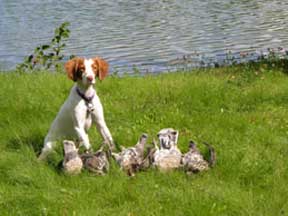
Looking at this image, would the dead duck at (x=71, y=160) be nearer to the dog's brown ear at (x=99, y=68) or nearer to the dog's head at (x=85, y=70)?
the dog's head at (x=85, y=70)

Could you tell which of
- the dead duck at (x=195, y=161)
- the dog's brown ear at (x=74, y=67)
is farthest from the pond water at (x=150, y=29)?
the dead duck at (x=195, y=161)

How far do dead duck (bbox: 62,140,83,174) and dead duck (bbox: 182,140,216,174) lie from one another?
988 mm

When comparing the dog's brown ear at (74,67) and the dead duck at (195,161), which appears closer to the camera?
the dead duck at (195,161)

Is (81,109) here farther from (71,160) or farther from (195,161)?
(195,161)

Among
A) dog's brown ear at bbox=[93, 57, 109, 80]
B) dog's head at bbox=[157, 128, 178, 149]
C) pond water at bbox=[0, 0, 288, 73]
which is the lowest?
pond water at bbox=[0, 0, 288, 73]

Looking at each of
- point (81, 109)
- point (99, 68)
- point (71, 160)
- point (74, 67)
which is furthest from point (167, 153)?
point (74, 67)

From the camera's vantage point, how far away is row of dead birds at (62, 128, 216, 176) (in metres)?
5.55

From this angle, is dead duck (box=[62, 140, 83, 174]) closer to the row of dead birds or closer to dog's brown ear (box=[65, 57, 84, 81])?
the row of dead birds

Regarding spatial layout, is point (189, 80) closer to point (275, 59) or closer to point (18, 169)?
Answer: point (275, 59)

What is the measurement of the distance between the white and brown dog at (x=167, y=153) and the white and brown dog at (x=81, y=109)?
613mm

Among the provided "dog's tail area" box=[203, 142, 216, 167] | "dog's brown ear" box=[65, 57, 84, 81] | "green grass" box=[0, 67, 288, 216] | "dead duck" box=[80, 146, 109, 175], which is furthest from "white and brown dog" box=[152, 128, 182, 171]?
"dog's brown ear" box=[65, 57, 84, 81]

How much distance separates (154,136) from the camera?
6660mm

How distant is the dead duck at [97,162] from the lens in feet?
18.2

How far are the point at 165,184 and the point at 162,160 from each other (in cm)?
30
